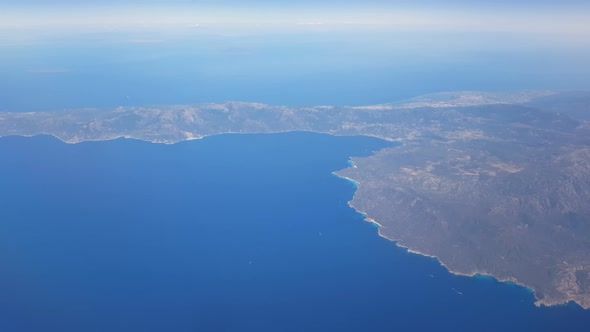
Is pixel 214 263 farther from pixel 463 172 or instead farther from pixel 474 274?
pixel 463 172

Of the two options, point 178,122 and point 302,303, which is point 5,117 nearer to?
point 178,122

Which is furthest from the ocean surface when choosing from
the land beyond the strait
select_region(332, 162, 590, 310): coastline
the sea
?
the land beyond the strait

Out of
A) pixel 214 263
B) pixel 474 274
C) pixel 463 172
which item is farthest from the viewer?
pixel 463 172

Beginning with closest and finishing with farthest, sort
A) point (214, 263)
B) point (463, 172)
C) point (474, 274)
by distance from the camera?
point (474, 274), point (214, 263), point (463, 172)

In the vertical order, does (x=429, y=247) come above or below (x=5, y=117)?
below

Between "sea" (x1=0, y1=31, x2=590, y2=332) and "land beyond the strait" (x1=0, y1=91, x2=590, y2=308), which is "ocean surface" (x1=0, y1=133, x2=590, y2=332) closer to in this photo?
"sea" (x1=0, y1=31, x2=590, y2=332)

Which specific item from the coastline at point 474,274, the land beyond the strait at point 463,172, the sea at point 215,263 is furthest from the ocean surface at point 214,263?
the land beyond the strait at point 463,172

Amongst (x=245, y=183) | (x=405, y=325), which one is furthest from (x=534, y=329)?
(x=245, y=183)

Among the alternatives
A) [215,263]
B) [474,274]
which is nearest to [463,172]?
[474,274]
